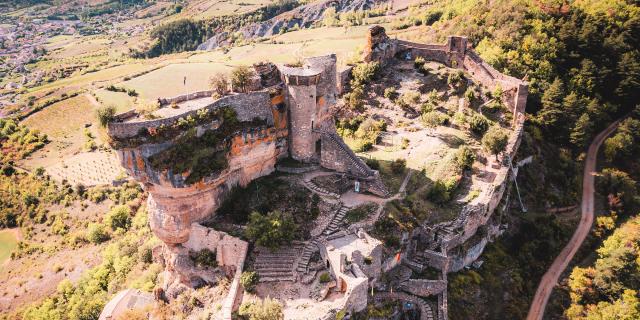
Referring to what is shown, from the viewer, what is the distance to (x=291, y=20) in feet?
393

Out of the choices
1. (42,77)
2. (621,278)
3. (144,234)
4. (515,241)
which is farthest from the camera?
(42,77)

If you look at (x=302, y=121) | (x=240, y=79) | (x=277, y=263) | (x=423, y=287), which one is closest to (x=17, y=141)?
(x=240, y=79)

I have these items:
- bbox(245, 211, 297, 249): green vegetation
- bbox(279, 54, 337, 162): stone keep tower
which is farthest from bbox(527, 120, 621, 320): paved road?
bbox(279, 54, 337, 162): stone keep tower

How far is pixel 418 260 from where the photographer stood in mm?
33781

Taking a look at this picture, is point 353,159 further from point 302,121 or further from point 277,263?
point 277,263

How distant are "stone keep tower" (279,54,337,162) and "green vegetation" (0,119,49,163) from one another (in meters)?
59.1

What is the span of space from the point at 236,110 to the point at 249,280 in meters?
12.0

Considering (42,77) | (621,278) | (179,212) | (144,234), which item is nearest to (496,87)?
(621,278)

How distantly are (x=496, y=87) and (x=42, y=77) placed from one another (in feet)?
338

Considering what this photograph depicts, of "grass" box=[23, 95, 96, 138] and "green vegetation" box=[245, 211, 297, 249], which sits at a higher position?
"green vegetation" box=[245, 211, 297, 249]

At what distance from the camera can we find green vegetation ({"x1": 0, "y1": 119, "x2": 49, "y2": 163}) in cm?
7511

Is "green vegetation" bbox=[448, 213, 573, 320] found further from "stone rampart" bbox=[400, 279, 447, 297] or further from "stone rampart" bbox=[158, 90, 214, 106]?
"stone rampart" bbox=[158, 90, 214, 106]

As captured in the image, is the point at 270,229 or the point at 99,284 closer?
the point at 270,229

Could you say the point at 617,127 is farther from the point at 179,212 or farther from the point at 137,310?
the point at 137,310
